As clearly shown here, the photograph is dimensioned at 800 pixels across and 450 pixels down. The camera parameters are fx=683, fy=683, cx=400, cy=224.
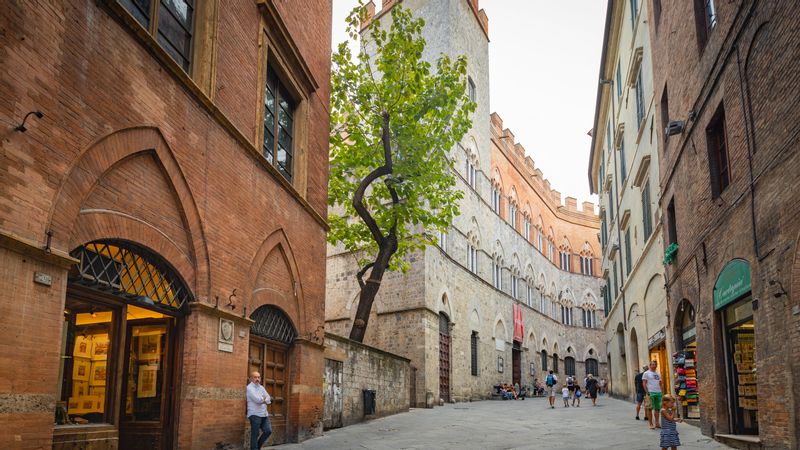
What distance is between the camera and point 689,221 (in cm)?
1354

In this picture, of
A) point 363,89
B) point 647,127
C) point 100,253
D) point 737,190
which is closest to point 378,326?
point 363,89

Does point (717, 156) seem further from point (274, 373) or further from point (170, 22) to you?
point (170, 22)

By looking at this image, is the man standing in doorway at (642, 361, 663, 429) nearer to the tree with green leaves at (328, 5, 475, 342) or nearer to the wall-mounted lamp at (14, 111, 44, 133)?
the tree with green leaves at (328, 5, 475, 342)

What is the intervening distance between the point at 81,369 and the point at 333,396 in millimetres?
7891

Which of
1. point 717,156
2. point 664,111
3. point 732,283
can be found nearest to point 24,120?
point 732,283

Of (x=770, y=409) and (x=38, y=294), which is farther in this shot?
(x=770, y=409)

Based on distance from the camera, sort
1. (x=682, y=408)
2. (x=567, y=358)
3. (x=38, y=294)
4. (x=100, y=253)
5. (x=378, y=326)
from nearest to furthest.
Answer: (x=38, y=294)
(x=100, y=253)
(x=682, y=408)
(x=378, y=326)
(x=567, y=358)

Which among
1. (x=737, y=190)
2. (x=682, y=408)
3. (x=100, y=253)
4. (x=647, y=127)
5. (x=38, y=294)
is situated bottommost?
(x=682, y=408)

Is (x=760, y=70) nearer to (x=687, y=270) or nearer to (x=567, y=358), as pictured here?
(x=687, y=270)

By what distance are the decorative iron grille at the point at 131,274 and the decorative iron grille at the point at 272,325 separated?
2.32 meters

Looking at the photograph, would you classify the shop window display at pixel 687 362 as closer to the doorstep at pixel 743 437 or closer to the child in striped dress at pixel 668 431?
the doorstep at pixel 743 437

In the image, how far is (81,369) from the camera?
7.59 m

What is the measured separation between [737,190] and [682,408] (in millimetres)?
7691

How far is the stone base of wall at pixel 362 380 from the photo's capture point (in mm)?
15203
